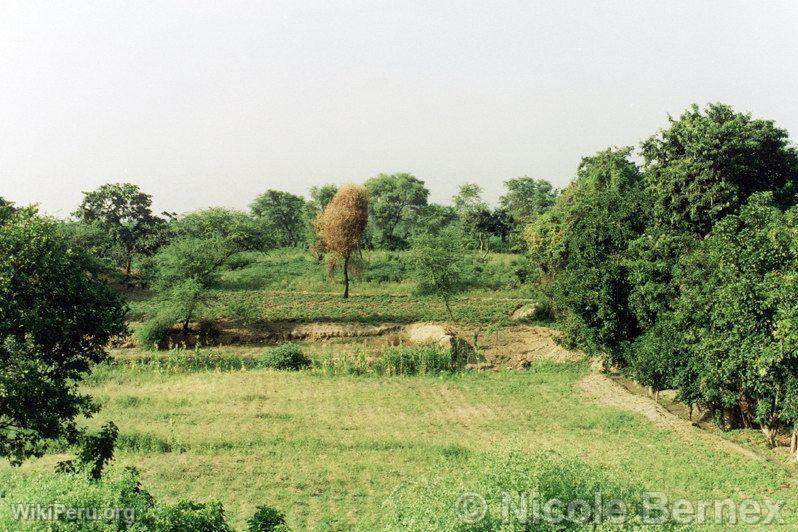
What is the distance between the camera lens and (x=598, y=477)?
8.80 metres

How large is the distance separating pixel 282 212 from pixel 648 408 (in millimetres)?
58816

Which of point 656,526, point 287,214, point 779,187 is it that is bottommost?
point 656,526

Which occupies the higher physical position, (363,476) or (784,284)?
(784,284)

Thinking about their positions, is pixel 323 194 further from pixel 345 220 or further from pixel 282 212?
pixel 345 220

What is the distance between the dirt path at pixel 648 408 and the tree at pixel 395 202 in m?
47.0

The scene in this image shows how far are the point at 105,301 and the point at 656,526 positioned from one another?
444 inches

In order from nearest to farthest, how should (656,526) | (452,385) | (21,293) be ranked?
1. (656,526)
2. (21,293)
3. (452,385)

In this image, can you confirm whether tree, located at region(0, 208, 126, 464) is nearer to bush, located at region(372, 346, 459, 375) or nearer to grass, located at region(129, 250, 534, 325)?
bush, located at region(372, 346, 459, 375)

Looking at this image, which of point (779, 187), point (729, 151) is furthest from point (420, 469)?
point (779, 187)

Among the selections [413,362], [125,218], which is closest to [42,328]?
[413,362]

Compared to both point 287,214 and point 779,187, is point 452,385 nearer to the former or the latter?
point 779,187

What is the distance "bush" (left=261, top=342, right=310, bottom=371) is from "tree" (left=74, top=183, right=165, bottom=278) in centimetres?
2810

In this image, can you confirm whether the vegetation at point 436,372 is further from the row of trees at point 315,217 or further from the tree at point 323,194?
the tree at point 323,194

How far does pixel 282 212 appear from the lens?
236ft
